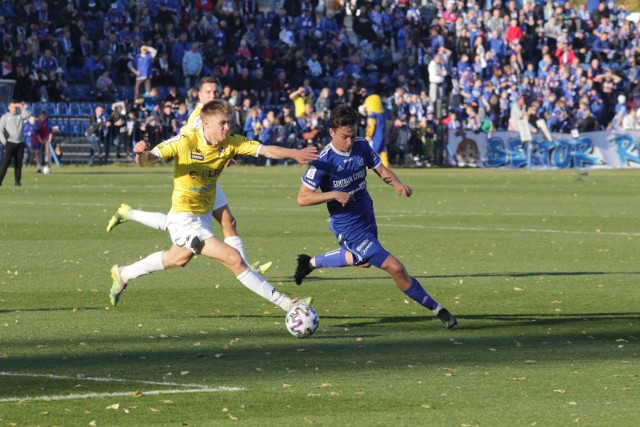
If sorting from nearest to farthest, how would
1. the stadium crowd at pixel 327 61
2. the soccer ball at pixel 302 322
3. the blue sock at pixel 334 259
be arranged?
1. the soccer ball at pixel 302 322
2. the blue sock at pixel 334 259
3. the stadium crowd at pixel 327 61

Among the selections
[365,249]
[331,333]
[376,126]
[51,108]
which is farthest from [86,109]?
[331,333]

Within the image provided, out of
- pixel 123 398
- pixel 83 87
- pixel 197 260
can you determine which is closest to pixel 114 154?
pixel 83 87

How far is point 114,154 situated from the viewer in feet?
148

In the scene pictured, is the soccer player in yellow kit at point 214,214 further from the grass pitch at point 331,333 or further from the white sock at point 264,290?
the white sock at point 264,290

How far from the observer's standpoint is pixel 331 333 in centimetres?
1134

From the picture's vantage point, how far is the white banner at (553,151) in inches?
1799

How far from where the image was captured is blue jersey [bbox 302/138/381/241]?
12062mm

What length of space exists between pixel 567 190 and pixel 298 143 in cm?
1329

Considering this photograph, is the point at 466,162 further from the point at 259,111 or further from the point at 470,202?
the point at 470,202

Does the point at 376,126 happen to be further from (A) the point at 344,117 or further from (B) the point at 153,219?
(A) the point at 344,117

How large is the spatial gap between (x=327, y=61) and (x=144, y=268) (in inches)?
1463

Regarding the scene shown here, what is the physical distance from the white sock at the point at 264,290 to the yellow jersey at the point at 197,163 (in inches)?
38.3

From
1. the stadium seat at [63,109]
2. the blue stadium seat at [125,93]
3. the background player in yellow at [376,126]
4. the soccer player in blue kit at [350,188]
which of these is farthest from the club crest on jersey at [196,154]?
the blue stadium seat at [125,93]

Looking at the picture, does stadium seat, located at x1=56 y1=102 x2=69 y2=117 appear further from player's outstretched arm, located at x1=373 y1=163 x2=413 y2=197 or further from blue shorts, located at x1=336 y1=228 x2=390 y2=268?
blue shorts, located at x1=336 y1=228 x2=390 y2=268
